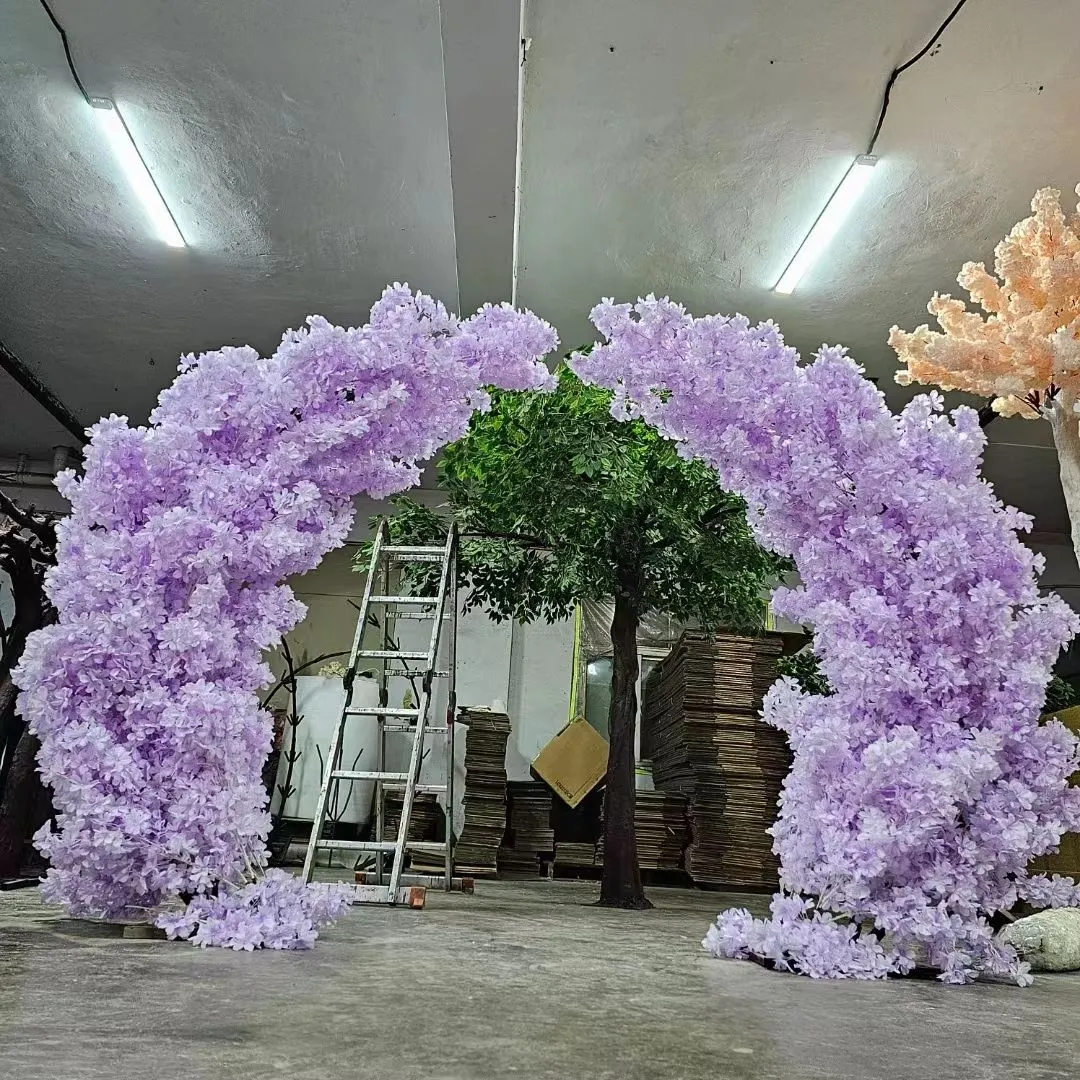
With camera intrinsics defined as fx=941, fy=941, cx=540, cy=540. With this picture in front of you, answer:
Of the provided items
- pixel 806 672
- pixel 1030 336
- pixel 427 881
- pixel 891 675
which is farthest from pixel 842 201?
pixel 427 881

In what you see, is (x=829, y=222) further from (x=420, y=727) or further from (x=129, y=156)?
(x=129, y=156)

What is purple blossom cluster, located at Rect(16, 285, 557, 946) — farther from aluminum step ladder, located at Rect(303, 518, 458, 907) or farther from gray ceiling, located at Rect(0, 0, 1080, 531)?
gray ceiling, located at Rect(0, 0, 1080, 531)

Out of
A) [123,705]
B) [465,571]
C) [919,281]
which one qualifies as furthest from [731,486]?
[919,281]

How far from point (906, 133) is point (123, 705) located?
498 centimetres

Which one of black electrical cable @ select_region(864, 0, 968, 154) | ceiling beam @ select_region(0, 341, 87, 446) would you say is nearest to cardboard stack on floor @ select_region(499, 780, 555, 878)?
ceiling beam @ select_region(0, 341, 87, 446)

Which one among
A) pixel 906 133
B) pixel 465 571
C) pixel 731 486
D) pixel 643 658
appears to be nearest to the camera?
pixel 731 486

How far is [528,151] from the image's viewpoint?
5523mm

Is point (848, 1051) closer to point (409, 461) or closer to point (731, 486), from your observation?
point (731, 486)

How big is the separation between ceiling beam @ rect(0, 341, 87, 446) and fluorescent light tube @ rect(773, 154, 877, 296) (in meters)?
5.89

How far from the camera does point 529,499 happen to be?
5484mm

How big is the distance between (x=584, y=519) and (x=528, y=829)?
4.11m

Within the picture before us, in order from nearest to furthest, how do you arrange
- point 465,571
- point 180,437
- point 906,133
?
1. point 180,437
2. point 906,133
3. point 465,571

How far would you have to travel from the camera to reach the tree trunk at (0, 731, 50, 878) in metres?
4.36

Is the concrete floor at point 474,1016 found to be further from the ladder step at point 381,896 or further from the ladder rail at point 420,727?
the ladder step at point 381,896
